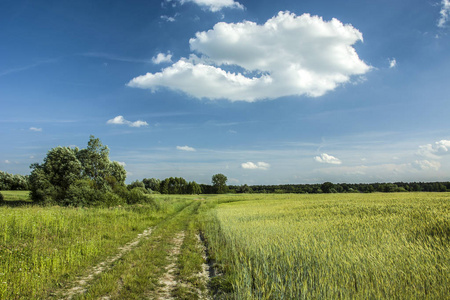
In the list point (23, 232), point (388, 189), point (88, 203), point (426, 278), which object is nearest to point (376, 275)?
point (426, 278)

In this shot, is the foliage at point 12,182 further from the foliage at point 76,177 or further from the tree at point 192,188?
the tree at point 192,188

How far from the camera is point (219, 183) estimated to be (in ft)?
455

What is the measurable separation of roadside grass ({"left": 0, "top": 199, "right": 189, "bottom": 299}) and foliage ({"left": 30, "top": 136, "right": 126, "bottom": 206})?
14.9m

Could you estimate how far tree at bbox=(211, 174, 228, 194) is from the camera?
137000mm

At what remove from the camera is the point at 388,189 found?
306ft

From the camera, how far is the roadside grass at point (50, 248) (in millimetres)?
6367

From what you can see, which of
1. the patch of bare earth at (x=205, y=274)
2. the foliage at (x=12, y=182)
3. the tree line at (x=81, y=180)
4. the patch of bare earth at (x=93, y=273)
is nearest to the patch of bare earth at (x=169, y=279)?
the patch of bare earth at (x=205, y=274)

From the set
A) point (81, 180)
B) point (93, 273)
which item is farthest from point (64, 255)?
point (81, 180)

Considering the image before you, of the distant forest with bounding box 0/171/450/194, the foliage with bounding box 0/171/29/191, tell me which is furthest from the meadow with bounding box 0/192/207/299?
the foliage with bounding box 0/171/29/191

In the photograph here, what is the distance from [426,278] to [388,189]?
109318 mm

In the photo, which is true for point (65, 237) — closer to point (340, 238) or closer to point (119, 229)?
point (119, 229)

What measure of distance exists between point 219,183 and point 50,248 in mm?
130374

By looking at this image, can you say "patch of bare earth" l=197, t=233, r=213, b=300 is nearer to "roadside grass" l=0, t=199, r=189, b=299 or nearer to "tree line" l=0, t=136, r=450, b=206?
"roadside grass" l=0, t=199, r=189, b=299

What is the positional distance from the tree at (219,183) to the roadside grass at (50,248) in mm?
122083
